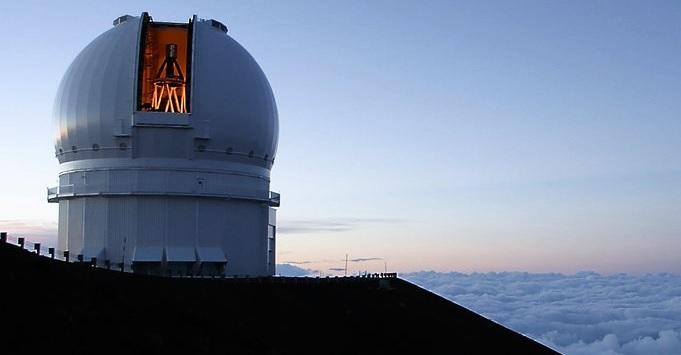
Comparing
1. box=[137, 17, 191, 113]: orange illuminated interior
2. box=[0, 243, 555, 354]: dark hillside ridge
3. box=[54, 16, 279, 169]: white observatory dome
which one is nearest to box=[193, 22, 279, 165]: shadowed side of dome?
box=[54, 16, 279, 169]: white observatory dome

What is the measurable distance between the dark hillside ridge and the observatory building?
563 cm

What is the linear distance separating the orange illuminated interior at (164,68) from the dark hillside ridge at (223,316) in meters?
10.4

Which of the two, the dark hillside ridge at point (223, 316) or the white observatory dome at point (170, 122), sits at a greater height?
the white observatory dome at point (170, 122)

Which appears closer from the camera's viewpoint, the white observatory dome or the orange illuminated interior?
the white observatory dome

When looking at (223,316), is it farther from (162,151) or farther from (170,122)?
(170,122)

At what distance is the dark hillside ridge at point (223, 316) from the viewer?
1794 centimetres

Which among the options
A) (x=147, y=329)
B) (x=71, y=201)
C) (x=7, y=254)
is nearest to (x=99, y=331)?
(x=147, y=329)

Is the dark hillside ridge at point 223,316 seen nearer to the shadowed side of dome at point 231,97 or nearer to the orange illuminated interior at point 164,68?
the shadowed side of dome at point 231,97

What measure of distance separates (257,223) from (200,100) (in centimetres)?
691

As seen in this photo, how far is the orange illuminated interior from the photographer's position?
35.2 meters

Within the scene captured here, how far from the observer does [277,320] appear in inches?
1008

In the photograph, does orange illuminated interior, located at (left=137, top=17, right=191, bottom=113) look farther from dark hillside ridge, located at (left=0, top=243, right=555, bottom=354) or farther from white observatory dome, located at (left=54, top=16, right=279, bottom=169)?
dark hillside ridge, located at (left=0, top=243, right=555, bottom=354)

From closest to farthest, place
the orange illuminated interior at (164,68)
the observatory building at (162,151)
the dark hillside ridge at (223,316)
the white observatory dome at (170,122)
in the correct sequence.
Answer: the dark hillside ridge at (223,316)
the observatory building at (162,151)
the white observatory dome at (170,122)
the orange illuminated interior at (164,68)

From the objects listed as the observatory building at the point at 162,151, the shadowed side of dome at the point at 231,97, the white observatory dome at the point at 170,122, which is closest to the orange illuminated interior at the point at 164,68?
the observatory building at the point at 162,151
